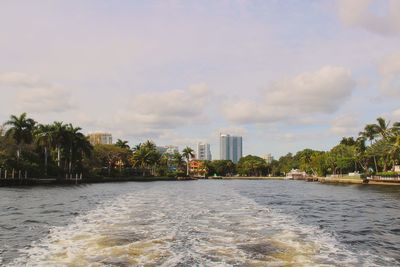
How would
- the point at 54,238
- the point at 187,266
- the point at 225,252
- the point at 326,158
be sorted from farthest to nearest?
the point at 326,158
the point at 54,238
the point at 225,252
the point at 187,266

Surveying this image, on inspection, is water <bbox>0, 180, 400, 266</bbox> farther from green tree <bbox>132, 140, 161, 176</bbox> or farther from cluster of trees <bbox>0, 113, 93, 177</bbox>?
green tree <bbox>132, 140, 161, 176</bbox>

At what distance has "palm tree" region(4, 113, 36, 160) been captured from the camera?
314ft

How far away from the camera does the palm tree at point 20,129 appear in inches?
3762

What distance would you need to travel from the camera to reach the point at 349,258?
50.9 ft

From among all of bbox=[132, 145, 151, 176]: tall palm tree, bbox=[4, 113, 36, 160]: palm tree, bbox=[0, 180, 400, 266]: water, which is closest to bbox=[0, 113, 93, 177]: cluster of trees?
bbox=[4, 113, 36, 160]: palm tree

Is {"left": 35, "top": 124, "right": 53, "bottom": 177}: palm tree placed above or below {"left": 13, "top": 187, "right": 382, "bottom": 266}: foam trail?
above

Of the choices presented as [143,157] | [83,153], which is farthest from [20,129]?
[143,157]

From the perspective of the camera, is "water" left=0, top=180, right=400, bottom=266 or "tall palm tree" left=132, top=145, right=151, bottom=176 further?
"tall palm tree" left=132, top=145, right=151, bottom=176

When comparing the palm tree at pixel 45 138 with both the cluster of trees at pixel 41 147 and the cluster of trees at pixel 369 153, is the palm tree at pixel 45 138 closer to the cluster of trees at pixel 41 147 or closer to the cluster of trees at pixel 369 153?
the cluster of trees at pixel 41 147

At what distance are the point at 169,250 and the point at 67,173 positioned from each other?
107m

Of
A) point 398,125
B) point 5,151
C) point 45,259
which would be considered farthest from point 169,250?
point 398,125

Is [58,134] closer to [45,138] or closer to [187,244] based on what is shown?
[45,138]

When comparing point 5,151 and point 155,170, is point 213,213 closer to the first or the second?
point 5,151

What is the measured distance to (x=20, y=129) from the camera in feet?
316
